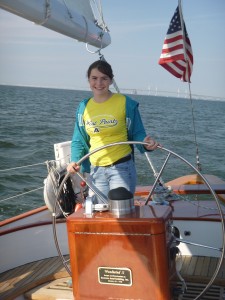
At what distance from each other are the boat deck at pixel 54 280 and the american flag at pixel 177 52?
6.70ft

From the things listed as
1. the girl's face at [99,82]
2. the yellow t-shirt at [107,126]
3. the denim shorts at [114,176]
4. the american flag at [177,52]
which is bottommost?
the denim shorts at [114,176]

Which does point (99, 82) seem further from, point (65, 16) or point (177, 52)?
point (177, 52)

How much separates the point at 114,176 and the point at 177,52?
7.15 feet

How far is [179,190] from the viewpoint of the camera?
375 centimetres

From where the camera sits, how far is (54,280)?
2717 mm

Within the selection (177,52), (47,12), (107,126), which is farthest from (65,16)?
(177,52)

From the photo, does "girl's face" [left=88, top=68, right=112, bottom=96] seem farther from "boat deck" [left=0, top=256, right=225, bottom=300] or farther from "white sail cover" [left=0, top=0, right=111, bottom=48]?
"boat deck" [left=0, top=256, right=225, bottom=300]

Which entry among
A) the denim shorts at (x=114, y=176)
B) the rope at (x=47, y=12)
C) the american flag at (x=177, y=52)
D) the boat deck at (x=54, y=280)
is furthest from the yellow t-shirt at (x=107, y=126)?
the american flag at (x=177, y=52)

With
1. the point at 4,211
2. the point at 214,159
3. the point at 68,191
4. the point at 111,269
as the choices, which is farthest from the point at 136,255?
the point at 214,159

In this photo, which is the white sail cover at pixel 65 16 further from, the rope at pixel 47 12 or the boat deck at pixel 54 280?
the boat deck at pixel 54 280

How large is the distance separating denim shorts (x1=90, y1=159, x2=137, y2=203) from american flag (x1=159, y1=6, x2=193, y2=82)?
A: 1.99 m

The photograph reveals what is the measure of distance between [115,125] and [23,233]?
1169mm

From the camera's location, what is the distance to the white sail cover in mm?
2297

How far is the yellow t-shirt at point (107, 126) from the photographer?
233 centimetres
